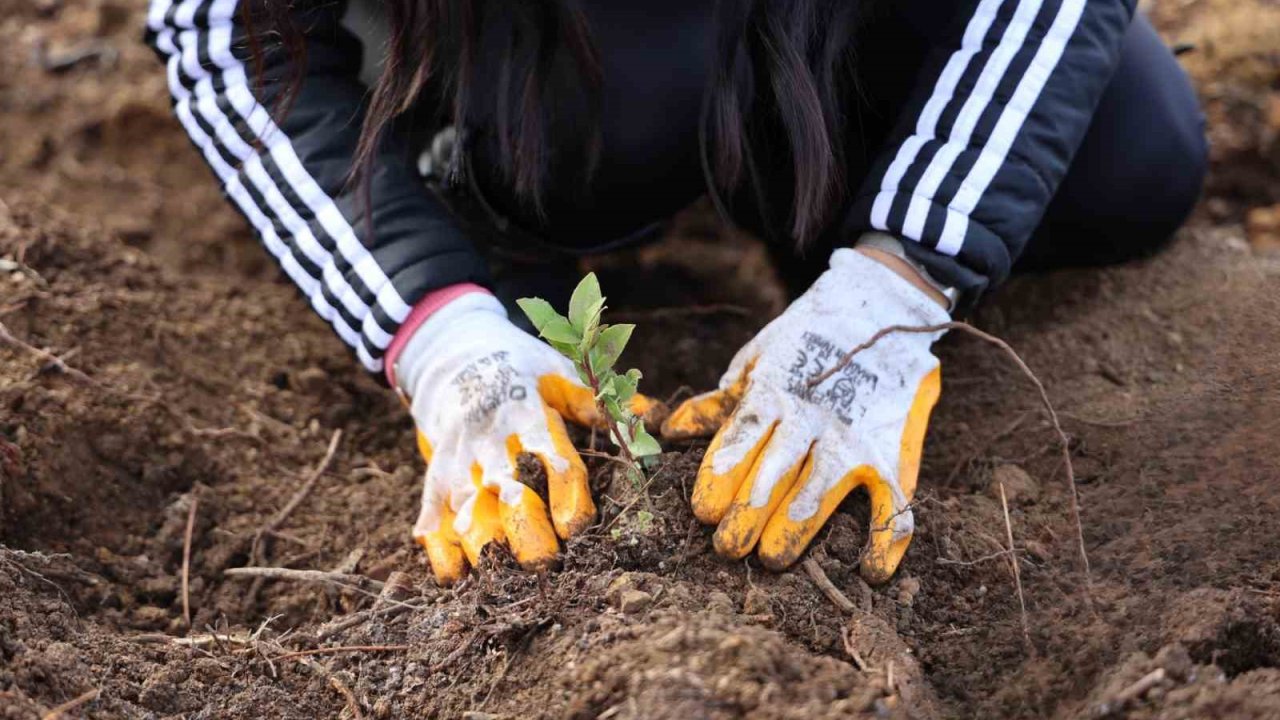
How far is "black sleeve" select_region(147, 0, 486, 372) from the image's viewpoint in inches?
60.9

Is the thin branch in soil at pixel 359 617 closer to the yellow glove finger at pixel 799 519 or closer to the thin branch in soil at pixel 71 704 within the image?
the thin branch in soil at pixel 71 704

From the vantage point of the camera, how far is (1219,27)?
2.54 meters

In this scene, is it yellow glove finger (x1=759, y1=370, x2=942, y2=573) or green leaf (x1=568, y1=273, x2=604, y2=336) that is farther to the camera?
yellow glove finger (x1=759, y1=370, x2=942, y2=573)

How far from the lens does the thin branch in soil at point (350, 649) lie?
4.10 feet

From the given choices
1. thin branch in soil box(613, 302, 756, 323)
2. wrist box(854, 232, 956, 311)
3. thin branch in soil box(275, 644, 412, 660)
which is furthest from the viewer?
thin branch in soil box(613, 302, 756, 323)

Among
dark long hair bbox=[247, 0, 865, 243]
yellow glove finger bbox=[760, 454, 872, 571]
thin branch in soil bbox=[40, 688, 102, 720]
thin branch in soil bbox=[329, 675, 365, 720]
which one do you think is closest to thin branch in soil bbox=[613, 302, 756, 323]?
dark long hair bbox=[247, 0, 865, 243]

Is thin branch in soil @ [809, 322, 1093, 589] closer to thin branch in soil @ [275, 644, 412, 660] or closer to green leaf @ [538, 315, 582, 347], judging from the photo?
green leaf @ [538, 315, 582, 347]

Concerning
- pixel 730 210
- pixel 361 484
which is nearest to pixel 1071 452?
pixel 730 210

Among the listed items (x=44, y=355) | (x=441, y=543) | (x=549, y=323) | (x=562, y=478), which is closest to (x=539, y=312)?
(x=549, y=323)

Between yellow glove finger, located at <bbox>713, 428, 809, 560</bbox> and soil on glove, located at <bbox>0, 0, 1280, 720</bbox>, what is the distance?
29 mm

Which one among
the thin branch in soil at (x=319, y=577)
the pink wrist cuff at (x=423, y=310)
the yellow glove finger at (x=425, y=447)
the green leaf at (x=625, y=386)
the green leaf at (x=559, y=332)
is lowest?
the thin branch in soil at (x=319, y=577)

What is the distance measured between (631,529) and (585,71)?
693mm

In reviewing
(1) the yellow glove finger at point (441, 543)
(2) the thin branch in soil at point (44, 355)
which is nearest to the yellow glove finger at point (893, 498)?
(1) the yellow glove finger at point (441, 543)

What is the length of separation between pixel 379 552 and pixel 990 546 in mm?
775
